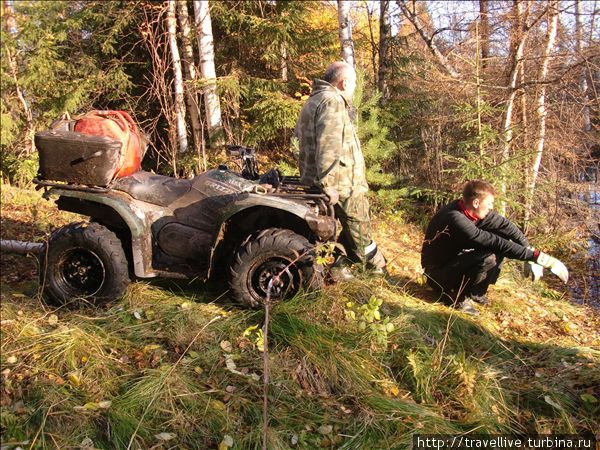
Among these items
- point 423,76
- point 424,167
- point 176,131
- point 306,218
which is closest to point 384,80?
point 423,76

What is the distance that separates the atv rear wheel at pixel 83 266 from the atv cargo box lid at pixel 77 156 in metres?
0.40

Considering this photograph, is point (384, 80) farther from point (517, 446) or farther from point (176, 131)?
point (517, 446)

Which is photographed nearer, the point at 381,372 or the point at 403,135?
the point at 381,372

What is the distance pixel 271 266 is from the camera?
3463mm

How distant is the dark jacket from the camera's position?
3787 mm

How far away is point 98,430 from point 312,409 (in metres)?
1.20

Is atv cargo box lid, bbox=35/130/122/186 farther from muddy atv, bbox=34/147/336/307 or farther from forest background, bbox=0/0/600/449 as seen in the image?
forest background, bbox=0/0/600/449

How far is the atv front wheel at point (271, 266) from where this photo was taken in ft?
11.2

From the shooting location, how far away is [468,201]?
3.99 m

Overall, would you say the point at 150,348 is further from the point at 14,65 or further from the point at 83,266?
the point at 14,65

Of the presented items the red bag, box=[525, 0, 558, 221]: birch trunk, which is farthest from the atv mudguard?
box=[525, 0, 558, 221]: birch trunk

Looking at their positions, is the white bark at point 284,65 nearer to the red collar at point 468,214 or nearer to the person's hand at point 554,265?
the red collar at point 468,214

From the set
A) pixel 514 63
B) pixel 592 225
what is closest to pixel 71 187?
pixel 514 63

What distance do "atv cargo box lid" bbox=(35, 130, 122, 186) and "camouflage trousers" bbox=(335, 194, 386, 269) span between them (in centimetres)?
192
